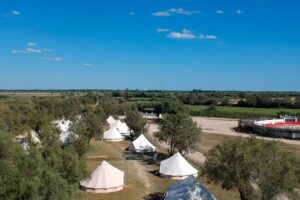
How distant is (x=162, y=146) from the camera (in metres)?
59.5

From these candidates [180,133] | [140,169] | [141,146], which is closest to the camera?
[140,169]

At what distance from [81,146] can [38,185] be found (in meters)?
18.4

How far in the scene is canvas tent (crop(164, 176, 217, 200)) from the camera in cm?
2661

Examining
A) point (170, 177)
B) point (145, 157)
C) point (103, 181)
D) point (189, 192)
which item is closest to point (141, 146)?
point (145, 157)

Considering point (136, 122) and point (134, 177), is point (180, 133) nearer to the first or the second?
point (134, 177)

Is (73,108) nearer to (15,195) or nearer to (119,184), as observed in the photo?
(119,184)

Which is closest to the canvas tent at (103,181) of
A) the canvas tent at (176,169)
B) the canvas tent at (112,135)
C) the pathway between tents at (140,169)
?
the pathway between tents at (140,169)

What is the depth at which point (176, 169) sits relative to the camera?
125 ft

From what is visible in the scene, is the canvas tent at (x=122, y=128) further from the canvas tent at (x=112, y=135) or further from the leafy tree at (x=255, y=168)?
the leafy tree at (x=255, y=168)

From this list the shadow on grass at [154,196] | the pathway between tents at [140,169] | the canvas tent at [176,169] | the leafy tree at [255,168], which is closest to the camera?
the leafy tree at [255,168]

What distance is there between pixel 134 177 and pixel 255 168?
1736cm

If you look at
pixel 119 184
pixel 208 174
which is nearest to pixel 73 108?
pixel 119 184

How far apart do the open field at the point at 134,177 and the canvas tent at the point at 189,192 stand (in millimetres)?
2944

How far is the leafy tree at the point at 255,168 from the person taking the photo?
2212cm
